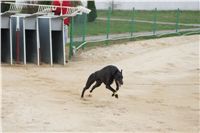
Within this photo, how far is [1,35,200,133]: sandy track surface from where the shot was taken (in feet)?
27.9

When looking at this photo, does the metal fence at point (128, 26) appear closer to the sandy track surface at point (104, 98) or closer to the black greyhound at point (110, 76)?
the sandy track surface at point (104, 98)

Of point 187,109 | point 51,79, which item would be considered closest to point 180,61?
point 51,79

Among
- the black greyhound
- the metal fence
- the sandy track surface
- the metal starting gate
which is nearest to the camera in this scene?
the sandy track surface

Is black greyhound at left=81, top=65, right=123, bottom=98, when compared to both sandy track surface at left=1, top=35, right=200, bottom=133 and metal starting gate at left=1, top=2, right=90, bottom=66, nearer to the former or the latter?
sandy track surface at left=1, top=35, right=200, bottom=133

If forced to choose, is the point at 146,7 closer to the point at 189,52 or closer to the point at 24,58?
the point at 189,52

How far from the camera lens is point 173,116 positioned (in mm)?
9859

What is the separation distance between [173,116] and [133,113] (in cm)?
71

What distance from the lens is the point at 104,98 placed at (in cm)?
1120

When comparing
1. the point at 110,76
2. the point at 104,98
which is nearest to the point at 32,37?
the point at 104,98

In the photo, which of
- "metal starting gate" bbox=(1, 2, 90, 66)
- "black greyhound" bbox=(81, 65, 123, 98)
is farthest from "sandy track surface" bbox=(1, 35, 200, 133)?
Answer: "metal starting gate" bbox=(1, 2, 90, 66)

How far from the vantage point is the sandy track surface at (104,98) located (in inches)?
335

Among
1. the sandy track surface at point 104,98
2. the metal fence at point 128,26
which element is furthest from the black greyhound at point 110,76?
the metal fence at point 128,26

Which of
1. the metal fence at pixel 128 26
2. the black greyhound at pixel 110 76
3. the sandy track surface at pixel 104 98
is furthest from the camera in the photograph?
the metal fence at pixel 128 26

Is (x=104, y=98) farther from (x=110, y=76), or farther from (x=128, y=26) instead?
(x=128, y=26)
